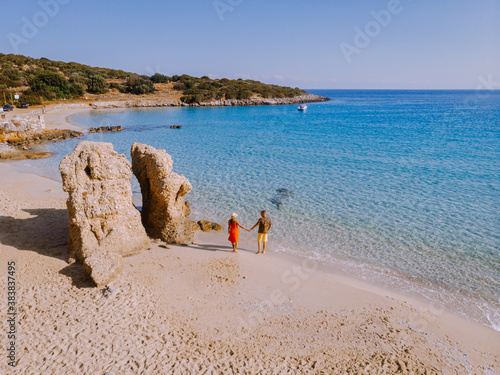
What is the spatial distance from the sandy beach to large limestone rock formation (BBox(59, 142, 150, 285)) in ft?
2.23

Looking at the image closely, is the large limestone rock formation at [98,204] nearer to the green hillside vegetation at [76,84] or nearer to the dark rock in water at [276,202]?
the dark rock in water at [276,202]

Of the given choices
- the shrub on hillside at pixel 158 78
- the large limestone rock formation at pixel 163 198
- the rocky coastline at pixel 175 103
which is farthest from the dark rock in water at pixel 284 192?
the shrub on hillside at pixel 158 78

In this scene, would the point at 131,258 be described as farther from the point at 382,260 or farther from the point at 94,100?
the point at 94,100

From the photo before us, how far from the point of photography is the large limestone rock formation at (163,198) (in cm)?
1036

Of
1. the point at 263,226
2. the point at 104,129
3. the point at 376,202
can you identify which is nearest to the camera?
the point at 263,226

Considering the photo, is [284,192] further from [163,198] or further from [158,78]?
[158,78]

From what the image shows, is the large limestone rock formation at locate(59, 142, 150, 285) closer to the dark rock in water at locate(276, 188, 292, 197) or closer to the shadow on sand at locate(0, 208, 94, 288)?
the shadow on sand at locate(0, 208, 94, 288)

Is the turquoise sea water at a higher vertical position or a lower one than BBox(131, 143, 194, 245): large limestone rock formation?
lower

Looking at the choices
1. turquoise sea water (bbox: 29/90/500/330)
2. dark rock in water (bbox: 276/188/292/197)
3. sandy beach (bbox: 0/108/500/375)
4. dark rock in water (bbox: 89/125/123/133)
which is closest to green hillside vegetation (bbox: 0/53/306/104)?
dark rock in water (bbox: 89/125/123/133)

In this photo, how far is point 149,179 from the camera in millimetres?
10797

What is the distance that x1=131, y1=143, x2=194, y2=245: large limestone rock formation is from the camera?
10.4 metres

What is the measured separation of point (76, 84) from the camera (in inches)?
2820

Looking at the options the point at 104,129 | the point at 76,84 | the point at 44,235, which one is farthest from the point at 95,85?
the point at 44,235

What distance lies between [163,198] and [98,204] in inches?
80.1
